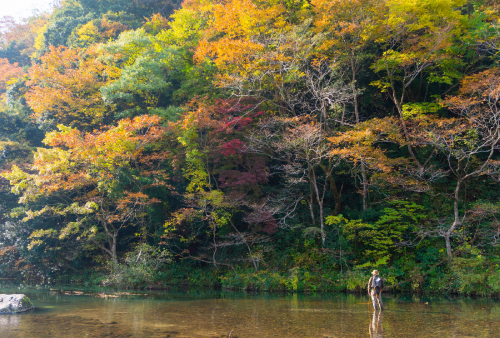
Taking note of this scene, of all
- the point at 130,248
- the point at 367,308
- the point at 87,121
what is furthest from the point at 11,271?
the point at 367,308

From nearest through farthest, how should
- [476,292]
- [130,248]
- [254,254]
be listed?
1. [476,292]
2. [254,254]
3. [130,248]

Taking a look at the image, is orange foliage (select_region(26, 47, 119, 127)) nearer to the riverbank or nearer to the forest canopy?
the forest canopy

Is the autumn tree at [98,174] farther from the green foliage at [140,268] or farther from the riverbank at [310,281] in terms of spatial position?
the riverbank at [310,281]

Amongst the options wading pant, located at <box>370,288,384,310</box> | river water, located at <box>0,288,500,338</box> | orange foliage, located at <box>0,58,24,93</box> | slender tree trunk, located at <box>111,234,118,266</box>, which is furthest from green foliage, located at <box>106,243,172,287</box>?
orange foliage, located at <box>0,58,24,93</box>

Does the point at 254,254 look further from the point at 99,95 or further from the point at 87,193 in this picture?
the point at 99,95

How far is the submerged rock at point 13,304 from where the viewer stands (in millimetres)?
9344

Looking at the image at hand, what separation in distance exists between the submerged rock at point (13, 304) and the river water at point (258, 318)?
34cm

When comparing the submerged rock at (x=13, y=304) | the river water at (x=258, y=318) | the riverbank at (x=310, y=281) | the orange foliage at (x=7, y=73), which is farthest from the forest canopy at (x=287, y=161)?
the orange foliage at (x=7, y=73)

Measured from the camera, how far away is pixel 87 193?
58.9 feet

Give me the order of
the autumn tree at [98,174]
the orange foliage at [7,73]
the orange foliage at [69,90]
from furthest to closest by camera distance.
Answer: the orange foliage at [7,73] < the orange foliage at [69,90] < the autumn tree at [98,174]

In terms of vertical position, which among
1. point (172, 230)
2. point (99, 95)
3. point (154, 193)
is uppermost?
point (99, 95)

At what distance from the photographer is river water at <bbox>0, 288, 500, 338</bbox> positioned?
6.69 meters

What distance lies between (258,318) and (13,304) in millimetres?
6815

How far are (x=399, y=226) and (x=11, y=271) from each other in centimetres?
2116
